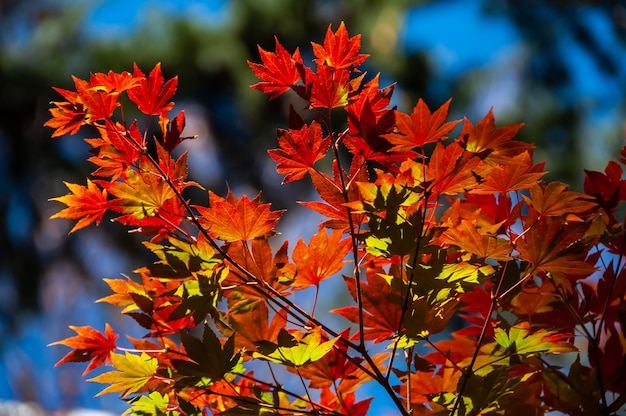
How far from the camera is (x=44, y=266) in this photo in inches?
199

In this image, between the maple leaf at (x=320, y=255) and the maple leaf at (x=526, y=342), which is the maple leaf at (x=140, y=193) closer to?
the maple leaf at (x=320, y=255)

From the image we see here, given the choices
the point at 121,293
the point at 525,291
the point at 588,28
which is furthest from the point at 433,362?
the point at 588,28

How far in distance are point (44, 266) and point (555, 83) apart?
4108 millimetres

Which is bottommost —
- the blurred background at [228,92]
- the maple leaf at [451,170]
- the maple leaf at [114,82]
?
the maple leaf at [451,170]

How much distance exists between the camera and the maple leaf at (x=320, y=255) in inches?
14.2

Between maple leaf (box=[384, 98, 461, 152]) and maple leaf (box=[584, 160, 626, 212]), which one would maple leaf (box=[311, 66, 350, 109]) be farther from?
maple leaf (box=[584, 160, 626, 212])

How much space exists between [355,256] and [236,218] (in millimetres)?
64

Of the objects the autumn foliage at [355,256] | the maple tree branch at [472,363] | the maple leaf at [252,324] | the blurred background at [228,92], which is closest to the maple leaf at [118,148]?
the autumn foliage at [355,256]

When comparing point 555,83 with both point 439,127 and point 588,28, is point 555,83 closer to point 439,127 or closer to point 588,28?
point 588,28

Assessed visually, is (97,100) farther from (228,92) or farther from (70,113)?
(228,92)

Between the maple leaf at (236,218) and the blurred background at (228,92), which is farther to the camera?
the blurred background at (228,92)

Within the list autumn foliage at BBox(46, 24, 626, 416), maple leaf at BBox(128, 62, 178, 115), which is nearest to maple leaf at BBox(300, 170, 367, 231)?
autumn foliage at BBox(46, 24, 626, 416)

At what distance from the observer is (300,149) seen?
0.34m

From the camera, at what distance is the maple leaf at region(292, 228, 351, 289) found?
360 mm
